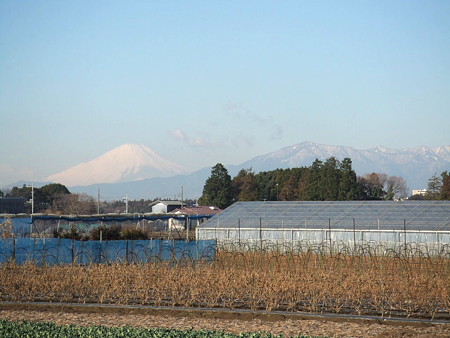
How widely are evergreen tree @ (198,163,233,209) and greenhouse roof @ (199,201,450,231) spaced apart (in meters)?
53.1

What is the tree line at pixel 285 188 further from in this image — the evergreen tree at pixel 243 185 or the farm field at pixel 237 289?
the farm field at pixel 237 289

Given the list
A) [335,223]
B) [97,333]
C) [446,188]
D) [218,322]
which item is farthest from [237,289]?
[446,188]

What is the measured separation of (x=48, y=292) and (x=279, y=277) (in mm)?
7122

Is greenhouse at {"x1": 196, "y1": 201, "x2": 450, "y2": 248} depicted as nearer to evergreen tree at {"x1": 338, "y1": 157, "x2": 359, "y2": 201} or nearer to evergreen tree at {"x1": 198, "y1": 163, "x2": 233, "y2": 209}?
evergreen tree at {"x1": 338, "y1": 157, "x2": 359, "y2": 201}

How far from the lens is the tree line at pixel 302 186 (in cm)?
8300

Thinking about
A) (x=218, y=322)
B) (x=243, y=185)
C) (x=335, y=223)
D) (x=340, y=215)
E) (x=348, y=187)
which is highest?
(x=243, y=185)

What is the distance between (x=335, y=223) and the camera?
40.8 metres

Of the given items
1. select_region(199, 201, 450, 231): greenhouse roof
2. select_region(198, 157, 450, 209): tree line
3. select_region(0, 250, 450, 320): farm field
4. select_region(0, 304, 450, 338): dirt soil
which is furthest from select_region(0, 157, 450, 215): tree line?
select_region(0, 304, 450, 338): dirt soil

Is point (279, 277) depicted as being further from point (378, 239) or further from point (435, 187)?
point (435, 187)

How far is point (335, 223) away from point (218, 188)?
61.7 metres

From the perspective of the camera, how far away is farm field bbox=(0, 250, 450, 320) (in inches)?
709

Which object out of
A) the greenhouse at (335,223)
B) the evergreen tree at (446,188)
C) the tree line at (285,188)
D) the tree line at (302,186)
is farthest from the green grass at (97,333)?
the tree line at (302,186)

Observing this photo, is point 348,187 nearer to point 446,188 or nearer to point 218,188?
point 446,188

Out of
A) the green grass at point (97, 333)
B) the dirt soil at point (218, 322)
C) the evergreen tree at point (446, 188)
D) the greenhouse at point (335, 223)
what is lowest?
the dirt soil at point (218, 322)
